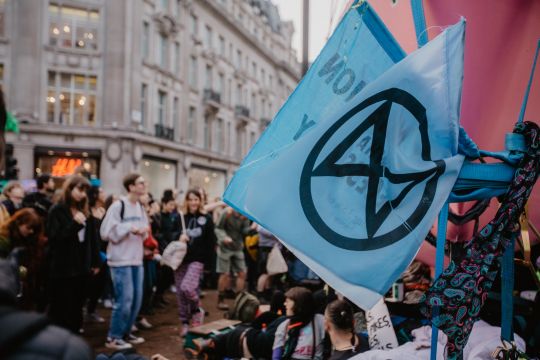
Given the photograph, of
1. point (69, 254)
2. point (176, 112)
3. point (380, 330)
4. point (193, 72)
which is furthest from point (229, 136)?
point (380, 330)

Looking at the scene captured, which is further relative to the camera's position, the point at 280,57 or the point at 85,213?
the point at 280,57

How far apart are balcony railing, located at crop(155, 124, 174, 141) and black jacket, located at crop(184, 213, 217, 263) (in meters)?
19.3

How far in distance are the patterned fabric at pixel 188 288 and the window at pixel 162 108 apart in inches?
818

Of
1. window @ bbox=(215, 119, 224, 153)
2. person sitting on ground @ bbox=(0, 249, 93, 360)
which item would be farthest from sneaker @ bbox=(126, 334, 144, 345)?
window @ bbox=(215, 119, 224, 153)

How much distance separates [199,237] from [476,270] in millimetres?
4571

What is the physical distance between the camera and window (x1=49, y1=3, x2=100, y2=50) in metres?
21.5

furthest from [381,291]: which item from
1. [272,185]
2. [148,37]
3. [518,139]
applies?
[148,37]

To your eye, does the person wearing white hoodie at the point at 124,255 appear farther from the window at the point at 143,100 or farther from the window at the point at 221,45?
the window at the point at 221,45

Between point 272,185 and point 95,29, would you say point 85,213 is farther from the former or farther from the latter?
point 95,29

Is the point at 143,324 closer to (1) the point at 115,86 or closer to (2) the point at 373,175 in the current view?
(2) the point at 373,175

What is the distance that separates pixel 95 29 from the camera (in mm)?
22156

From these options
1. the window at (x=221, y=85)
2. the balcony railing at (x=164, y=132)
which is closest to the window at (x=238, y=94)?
the window at (x=221, y=85)

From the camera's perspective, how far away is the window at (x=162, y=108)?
85.1 feet

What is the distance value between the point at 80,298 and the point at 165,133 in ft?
69.8
